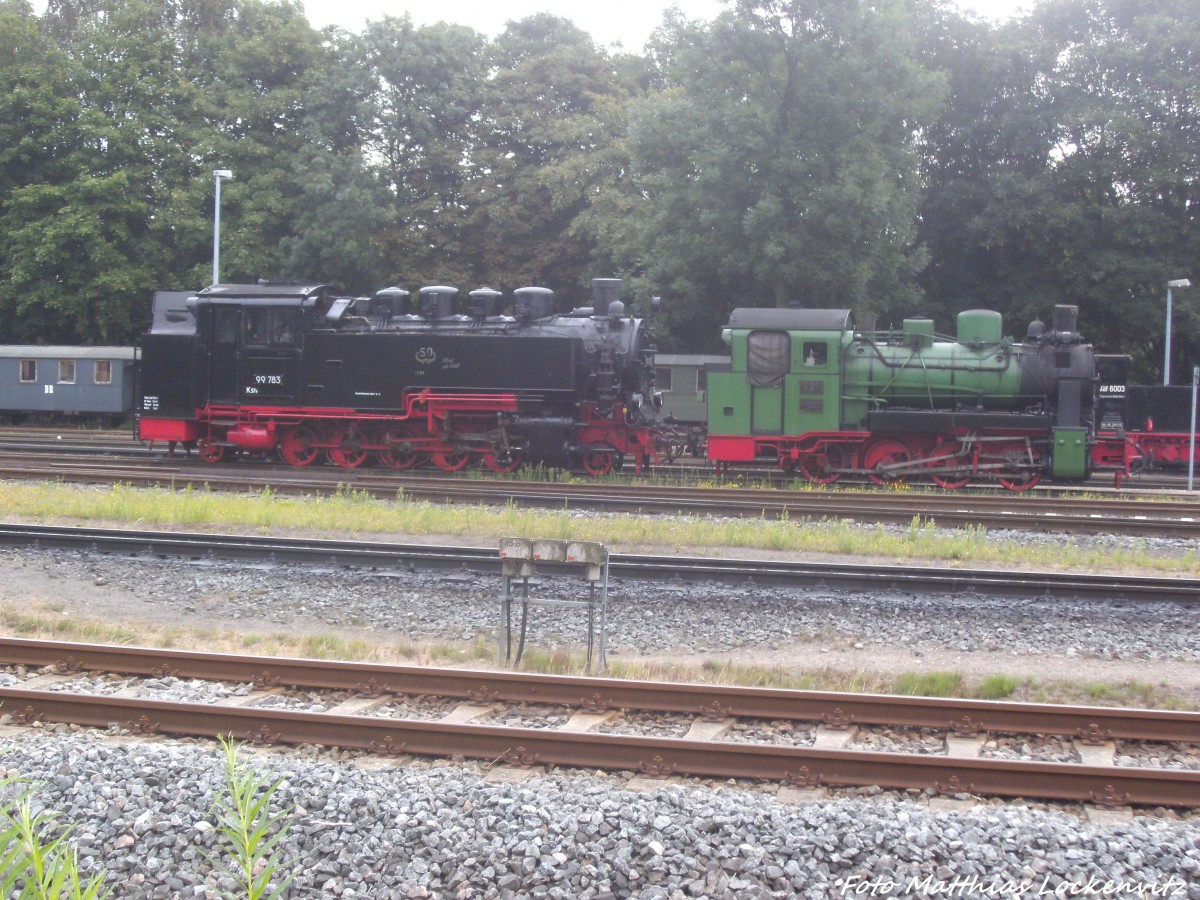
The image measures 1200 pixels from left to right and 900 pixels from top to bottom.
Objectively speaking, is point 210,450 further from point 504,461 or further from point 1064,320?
point 1064,320

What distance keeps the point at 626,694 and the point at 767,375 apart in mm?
13332

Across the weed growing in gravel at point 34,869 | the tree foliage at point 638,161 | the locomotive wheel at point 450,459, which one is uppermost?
the tree foliage at point 638,161

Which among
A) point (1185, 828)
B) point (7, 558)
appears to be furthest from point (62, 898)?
point (7, 558)

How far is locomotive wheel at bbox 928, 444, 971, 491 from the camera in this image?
19.8 metres

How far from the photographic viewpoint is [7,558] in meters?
12.9

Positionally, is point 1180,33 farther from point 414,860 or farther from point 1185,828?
point 414,860

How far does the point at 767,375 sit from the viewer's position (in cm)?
2038

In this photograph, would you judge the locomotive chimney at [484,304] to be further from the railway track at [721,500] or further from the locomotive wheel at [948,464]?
the locomotive wheel at [948,464]

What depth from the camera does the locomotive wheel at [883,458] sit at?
20.1 metres

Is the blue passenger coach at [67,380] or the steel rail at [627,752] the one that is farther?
the blue passenger coach at [67,380]

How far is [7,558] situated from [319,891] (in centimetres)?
960

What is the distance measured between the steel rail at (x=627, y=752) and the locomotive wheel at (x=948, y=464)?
1391 centimetres

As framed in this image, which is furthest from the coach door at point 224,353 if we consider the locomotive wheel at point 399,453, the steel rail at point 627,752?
the steel rail at point 627,752


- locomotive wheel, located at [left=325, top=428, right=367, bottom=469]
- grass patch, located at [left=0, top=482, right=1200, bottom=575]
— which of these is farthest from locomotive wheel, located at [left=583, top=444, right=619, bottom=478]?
grass patch, located at [left=0, top=482, right=1200, bottom=575]
